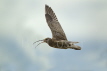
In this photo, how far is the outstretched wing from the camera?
21.2m

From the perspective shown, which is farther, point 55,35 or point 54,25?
point 54,25

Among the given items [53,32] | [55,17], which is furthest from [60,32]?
[55,17]

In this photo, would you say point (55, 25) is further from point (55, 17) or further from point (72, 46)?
point (72, 46)

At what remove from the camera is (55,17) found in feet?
75.1

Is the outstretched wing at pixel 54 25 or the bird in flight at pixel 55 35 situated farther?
the outstretched wing at pixel 54 25

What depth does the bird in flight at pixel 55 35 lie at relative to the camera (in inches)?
730

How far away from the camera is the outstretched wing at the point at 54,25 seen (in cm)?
2120

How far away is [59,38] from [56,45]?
2630 mm

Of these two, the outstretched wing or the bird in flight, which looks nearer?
the bird in flight

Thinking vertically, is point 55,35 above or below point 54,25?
below

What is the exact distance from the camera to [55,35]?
21.1 meters

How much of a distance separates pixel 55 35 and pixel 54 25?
142cm

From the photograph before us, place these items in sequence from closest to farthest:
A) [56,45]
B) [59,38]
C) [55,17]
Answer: [56,45], [59,38], [55,17]

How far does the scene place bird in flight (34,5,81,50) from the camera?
1853 centimetres
